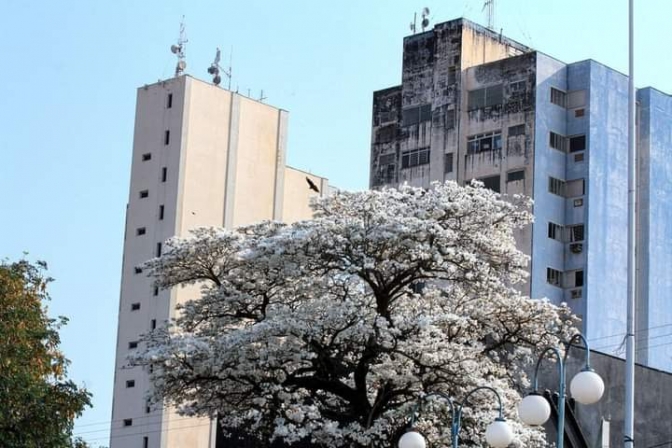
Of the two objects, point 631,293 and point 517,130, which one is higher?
point 517,130

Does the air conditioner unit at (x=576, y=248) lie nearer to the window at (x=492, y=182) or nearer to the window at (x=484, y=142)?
the window at (x=492, y=182)

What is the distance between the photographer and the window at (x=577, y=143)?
80.2 metres

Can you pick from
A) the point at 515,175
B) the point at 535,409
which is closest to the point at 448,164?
the point at 515,175

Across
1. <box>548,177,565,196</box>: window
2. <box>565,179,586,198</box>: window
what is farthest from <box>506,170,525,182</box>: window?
<box>565,179,586,198</box>: window

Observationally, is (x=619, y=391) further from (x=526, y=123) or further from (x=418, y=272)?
(x=526, y=123)

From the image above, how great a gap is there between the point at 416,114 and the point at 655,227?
46.6 feet

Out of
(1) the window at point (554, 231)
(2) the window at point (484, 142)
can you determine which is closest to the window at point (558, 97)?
(2) the window at point (484, 142)

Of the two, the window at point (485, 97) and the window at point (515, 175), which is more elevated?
the window at point (485, 97)

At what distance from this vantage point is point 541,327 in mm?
38031

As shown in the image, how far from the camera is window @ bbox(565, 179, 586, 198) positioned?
79875 mm

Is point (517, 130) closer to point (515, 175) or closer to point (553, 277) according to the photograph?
point (515, 175)

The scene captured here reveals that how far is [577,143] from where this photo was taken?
80625 millimetres

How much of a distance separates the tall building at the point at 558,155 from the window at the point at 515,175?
0.17 feet

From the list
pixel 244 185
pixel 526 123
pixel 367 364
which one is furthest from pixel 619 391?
pixel 244 185
